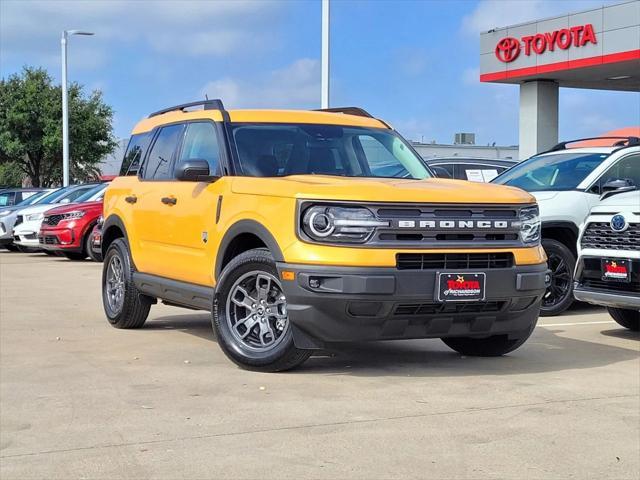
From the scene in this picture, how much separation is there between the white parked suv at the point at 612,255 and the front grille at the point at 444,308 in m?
2.06

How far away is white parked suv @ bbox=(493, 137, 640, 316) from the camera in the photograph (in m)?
10.2

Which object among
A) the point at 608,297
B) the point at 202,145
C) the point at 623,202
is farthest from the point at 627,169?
the point at 202,145

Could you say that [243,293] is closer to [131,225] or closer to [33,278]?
[131,225]

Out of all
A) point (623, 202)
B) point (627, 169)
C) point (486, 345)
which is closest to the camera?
point (486, 345)

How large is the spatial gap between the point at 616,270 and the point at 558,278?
1904mm

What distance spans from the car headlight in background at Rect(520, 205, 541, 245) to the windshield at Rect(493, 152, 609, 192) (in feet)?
12.1

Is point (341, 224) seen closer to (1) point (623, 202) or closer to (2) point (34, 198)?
(1) point (623, 202)

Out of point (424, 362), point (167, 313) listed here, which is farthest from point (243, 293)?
point (167, 313)

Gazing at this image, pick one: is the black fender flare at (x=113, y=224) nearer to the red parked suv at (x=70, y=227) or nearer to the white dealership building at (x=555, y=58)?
the red parked suv at (x=70, y=227)

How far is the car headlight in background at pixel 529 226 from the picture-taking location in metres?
6.86

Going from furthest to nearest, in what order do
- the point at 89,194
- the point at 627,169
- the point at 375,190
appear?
the point at 89,194 < the point at 627,169 < the point at 375,190

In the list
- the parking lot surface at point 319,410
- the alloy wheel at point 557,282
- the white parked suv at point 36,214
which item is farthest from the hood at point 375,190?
the white parked suv at point 36,214

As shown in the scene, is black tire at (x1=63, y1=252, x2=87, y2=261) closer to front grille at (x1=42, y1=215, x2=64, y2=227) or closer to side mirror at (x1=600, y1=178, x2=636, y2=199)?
front grille at (x1=42, y1=215, x2=64, y2=227)

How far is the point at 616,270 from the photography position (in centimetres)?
837
